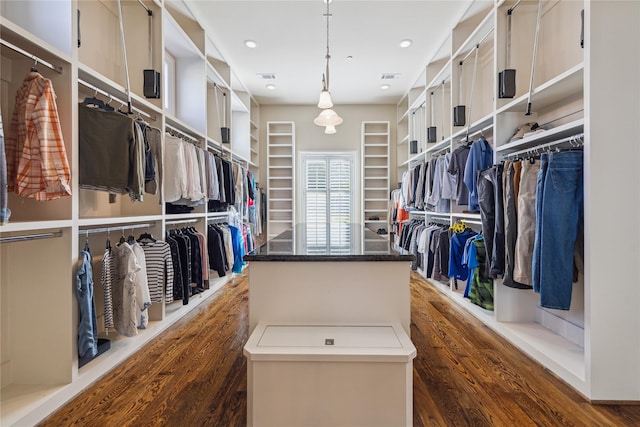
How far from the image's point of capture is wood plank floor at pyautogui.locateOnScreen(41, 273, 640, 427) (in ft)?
5.69

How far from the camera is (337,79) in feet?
19.0

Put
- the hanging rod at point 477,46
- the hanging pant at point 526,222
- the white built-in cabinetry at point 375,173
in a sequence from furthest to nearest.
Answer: the white built-in cabinetry at point 375,173 → the hanging rod at point 477,46 → the hanging pant at point 526,222

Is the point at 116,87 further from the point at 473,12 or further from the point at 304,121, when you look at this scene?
the point at 304,121

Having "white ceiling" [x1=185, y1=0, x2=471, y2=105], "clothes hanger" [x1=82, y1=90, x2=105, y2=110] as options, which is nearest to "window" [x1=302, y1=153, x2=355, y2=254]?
"white ceiling" [x1=185, y1=0, x2=471, y2=105]

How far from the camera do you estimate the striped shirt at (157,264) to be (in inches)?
106

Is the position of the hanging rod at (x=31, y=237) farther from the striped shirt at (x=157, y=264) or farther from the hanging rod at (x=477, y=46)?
the hanging rod at (x=477, y=46)

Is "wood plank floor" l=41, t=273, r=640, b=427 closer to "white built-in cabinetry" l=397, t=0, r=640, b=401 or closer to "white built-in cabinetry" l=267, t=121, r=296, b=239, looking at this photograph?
"white built-in cabinetry" l=397, t=0, r=640, b=401

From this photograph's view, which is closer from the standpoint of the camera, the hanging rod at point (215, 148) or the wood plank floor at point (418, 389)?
the wood plank floor at point (418, 389)

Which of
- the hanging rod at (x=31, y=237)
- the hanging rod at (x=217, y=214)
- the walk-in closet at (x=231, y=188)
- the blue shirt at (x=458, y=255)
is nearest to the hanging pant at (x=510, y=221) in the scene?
the walk-in closet at (x=231, y=188)

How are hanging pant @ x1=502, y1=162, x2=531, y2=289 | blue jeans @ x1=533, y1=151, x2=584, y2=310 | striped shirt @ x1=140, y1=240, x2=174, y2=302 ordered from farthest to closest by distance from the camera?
striped shirt @ x1=140, y1=240, x2=174, y2=302 → hanging pant @ x1=502, y1=162, x2=531, y2=289 → blue jeans @ x1=533, y1=151, x2=584, y2=310

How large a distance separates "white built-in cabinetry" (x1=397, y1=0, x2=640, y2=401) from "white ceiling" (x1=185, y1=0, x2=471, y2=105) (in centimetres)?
73

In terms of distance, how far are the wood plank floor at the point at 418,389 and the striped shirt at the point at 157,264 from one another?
17.0 inches

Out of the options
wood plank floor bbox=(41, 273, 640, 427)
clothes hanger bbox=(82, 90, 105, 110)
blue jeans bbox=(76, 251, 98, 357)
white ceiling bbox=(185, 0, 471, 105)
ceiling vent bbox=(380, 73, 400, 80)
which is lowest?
wood plank floor bbox=(41, 273, 640, 427)

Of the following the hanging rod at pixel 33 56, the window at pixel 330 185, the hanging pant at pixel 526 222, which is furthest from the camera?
the window at pixel 330 185
